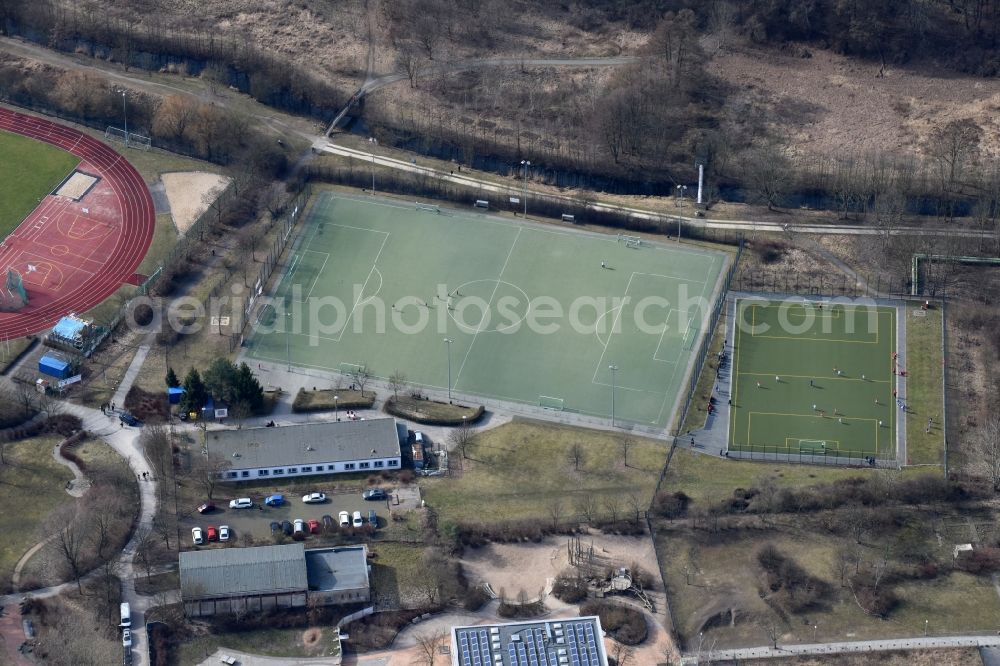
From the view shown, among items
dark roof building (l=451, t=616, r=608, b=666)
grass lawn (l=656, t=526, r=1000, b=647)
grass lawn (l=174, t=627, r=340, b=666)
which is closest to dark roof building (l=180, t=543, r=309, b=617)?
grass lawn (l=174, t=627, r=340, b=666)

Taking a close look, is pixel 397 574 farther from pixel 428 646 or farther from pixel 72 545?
pixel 72 545

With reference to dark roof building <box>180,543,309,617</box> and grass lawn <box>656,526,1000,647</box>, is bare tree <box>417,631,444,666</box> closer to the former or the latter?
dark roof building <box>180,543,309,617</box>

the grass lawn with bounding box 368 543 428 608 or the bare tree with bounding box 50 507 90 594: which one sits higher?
the bare tree with bounding box 50 507 90 594

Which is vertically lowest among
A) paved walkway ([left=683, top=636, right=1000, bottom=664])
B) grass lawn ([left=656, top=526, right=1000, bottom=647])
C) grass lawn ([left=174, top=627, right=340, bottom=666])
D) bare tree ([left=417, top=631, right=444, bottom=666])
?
grass lawn ([left=174, top=627, right=340, bottom=666])

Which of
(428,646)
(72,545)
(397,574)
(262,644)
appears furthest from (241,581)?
(428,646)

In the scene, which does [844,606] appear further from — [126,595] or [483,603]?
[126,595]

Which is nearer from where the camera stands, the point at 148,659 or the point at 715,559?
the point at 148,659

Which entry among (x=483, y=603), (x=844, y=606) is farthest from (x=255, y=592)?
(x=844, y=606)

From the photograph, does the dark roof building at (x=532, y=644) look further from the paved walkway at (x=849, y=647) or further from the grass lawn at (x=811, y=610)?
the grass lawn at (x=811, y=610)
